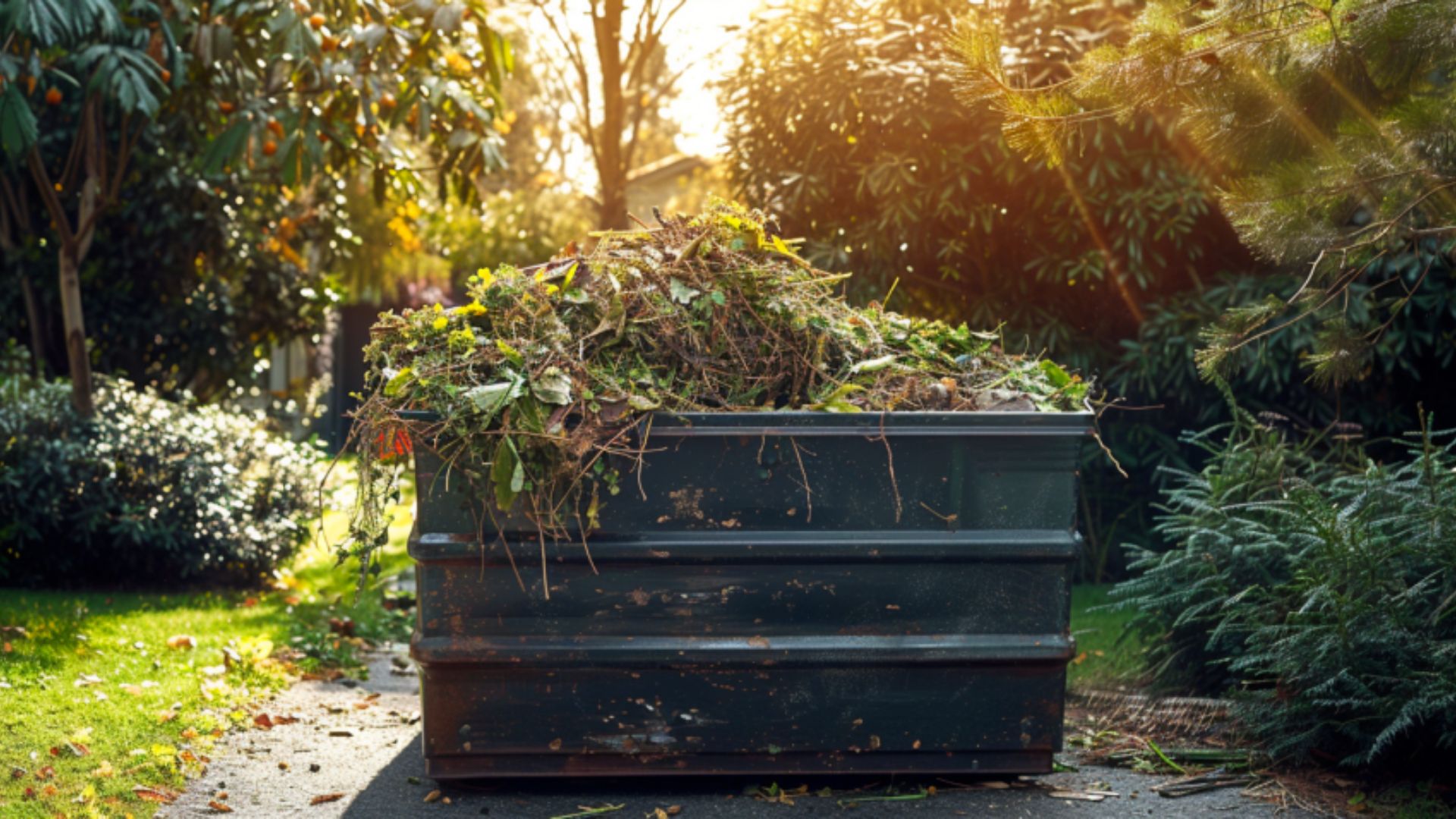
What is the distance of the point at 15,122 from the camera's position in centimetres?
586

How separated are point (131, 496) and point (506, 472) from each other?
4353 mm

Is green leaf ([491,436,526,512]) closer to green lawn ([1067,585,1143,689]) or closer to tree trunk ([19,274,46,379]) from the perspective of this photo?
green lawn ([1067,585,1143,689])

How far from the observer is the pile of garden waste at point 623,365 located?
367 cm

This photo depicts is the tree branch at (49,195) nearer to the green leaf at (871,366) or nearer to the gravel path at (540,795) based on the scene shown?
the gravel path at (540,795)

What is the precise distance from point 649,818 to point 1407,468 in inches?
110

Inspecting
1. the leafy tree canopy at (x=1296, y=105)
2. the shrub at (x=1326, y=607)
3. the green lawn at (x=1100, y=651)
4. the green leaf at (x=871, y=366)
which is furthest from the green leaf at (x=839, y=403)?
the green lawn at (x=1100, y=651)

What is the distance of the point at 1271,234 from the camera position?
420 centimetres

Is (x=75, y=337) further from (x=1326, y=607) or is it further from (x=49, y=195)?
(x=1326, y=607)

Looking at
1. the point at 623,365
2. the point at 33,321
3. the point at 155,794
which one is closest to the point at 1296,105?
the point at 623,365

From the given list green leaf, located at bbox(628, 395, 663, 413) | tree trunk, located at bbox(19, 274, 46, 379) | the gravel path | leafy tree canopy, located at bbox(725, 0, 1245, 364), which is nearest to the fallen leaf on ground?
the gravel path

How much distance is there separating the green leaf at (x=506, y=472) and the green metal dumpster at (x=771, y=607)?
0.14m

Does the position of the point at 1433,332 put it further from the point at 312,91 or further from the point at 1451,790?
the point at 312,91

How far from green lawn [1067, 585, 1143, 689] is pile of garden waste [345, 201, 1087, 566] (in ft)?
5.41

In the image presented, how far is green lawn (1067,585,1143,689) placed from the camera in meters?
5.52
